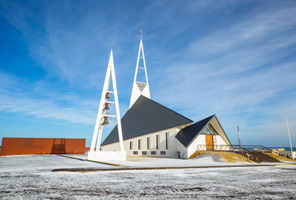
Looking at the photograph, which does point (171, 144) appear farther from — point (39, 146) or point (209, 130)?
point (39, 146)

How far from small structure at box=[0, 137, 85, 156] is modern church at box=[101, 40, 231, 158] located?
15113mm

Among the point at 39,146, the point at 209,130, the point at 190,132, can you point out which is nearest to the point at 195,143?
the point at 190,132

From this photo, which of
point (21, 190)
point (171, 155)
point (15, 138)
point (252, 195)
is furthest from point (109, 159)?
point (15, 138)

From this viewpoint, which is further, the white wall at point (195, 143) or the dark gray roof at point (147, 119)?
the dark gray roof at point (147, 119)

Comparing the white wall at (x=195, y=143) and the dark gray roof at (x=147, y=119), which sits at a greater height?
the dark gray roof at (x=147, y=119)

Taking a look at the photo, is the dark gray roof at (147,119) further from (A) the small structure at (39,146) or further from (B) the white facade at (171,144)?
(A) the small structure at (39,146)

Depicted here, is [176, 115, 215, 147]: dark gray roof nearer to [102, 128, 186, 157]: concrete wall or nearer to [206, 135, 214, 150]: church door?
[102, 128, 186, 157]: concrete wall

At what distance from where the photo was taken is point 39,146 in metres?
49.1

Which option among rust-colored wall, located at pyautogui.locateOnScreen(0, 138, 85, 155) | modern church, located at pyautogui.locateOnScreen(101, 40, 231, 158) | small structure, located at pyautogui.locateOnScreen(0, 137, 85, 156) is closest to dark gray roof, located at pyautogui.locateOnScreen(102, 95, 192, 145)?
modern church, located at pyautogui.locateOnScreen(101, 40, 231, 158)

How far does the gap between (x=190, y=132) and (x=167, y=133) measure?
4528 mm

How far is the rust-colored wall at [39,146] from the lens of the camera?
46.7 meters

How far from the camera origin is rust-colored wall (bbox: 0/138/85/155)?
46.7 metres

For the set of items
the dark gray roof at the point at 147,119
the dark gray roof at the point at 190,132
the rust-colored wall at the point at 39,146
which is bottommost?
the rust-colored wall at the point at 39,146

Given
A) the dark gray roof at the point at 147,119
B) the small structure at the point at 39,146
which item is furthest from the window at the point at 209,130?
the small structure at the point at 39,146
